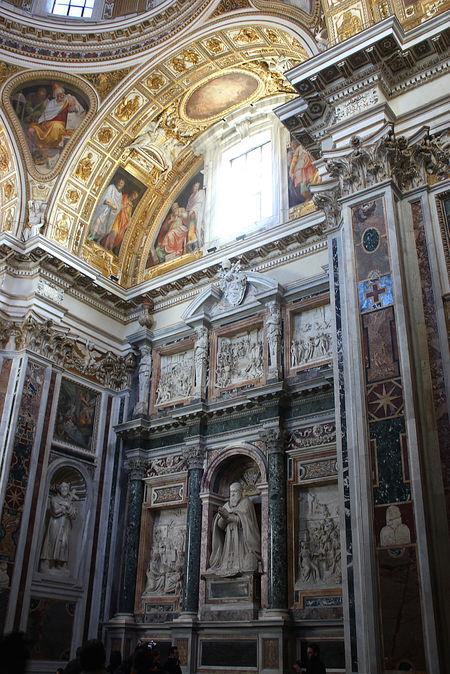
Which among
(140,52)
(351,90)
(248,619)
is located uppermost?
(140,52)

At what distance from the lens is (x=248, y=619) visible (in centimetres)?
1130

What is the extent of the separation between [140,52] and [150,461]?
8920 mm

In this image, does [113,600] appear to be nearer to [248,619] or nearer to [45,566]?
[45,566]

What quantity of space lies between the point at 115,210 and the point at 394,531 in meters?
11.7

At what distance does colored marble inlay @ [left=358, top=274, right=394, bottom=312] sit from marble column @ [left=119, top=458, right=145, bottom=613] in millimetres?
7346

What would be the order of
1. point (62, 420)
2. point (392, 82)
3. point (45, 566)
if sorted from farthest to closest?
point (62, 420)
point (45, 566)
point (392, 82)

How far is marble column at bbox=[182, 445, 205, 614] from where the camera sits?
40.1 ft

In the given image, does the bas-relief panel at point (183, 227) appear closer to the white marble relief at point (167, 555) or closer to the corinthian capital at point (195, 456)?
the corinthian capital at point (195, 456)

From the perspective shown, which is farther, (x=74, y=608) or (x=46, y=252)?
(x=46, y=252)

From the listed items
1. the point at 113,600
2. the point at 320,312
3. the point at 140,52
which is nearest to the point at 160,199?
the point at 140,52

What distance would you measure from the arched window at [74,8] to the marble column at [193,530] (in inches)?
399

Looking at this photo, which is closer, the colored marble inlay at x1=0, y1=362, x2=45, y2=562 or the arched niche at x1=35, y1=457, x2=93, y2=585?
the colored marble inlay at x1=0, y1=362, x2=45, y2=562

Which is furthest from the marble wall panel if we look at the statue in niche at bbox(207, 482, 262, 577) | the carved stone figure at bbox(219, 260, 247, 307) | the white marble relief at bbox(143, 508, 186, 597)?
the white marble relief at bbox(143, 508, 186, 597)

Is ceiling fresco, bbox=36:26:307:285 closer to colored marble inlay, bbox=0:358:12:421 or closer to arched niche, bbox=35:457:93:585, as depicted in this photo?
colored marble inlay, bbox=0:358:12:421
